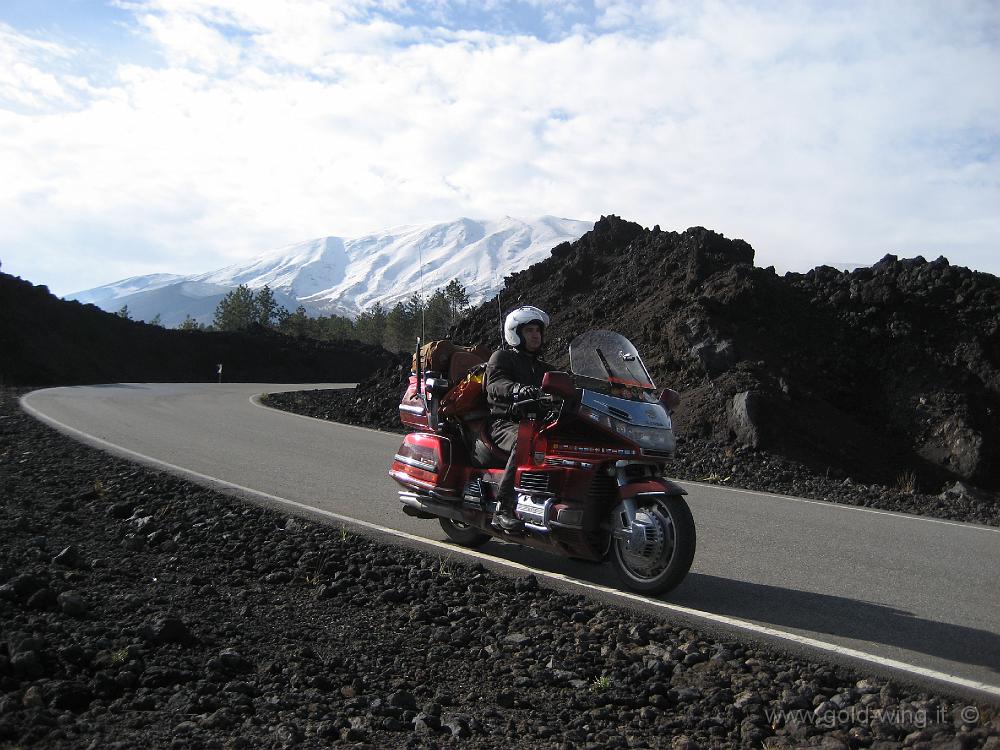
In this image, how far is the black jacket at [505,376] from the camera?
664 cm

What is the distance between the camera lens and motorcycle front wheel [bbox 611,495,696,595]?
18.6ft

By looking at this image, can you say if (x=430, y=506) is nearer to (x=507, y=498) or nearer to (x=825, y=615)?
(x=507, y=498)

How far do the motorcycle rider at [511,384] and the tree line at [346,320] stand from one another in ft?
169

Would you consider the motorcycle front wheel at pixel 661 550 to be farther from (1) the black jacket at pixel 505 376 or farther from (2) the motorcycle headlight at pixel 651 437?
(1) the black jacket at pixel 505 376

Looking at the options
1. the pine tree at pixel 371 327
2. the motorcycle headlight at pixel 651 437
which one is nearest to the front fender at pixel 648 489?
the motorcycle headlight at pixel 651 437

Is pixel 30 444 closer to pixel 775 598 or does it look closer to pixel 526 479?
pixel 526 479

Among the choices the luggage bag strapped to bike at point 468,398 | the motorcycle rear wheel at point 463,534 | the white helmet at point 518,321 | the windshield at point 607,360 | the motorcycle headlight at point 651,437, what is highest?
the white helmet at point 518,321

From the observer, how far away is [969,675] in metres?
4.54

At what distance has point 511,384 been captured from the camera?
6566mm

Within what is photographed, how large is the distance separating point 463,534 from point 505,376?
1.72m

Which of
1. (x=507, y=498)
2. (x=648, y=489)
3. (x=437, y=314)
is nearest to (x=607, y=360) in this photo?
(x=648, y=489)

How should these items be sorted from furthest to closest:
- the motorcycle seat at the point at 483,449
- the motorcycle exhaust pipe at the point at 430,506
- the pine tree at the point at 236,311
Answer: the pine tree at the point at 236,311
the motorcycle exhaust pipe at the point at 430,506
the motorcycle seat at the point at 483,449

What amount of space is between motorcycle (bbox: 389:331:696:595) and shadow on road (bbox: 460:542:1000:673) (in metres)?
0.37

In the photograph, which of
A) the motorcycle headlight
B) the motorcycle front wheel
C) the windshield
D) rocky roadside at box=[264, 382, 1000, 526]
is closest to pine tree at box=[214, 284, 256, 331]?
rocky roadside at box=[264, 382, 1000, 526]
